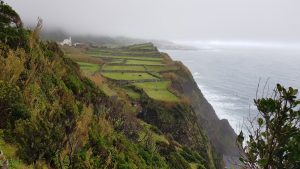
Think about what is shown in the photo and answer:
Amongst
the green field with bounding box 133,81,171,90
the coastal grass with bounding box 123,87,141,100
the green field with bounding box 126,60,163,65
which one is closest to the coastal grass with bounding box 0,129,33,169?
the coastal grass with bounding box 123,87,141,100

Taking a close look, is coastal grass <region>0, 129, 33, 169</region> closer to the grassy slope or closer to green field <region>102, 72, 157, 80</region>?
the grassy slope

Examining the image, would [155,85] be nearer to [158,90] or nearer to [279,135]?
[158,90]

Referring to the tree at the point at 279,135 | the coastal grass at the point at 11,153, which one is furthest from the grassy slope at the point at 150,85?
the tree at the point at 279,135

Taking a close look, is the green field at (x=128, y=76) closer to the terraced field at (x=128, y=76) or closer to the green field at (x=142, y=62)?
the terraced field at (x=128, y=76)

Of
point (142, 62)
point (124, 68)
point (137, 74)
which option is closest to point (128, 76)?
point (137, 74)

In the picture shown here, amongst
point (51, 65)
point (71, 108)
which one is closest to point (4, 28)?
point (51, 65)

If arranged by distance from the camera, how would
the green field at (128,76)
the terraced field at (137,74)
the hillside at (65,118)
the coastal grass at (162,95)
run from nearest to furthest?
the hillside at (65,118) → the coastal grass at (162,95) → the terraced field at (137,74) → the green field at (128,76)

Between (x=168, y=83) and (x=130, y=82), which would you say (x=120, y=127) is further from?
(x=168, y=83)
